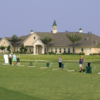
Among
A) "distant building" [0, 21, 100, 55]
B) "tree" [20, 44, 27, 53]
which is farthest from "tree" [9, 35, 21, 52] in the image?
"tree" [20, 44, 27, 53]

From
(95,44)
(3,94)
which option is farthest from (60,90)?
A: (95,44)

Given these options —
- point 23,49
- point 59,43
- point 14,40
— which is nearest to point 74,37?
point 59,43

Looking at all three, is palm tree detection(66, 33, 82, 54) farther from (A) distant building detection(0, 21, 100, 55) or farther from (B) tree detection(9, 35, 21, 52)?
(B) tree detection(9, 35, 21, 52)

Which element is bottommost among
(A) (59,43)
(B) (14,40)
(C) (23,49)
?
Answer: (C) (23,49)

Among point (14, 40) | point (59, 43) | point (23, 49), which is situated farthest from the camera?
point (14, 40)

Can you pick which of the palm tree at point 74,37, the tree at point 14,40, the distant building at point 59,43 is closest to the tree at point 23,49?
the distant building at point 59,43

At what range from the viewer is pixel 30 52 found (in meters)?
100

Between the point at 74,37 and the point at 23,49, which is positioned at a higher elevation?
the point at 74,37

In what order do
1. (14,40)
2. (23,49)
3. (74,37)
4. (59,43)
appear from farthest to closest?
(14,40), (23,49), (59,43), (74,37)

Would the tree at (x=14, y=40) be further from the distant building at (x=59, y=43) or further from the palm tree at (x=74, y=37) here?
the palm tree at (x=74, y=37)

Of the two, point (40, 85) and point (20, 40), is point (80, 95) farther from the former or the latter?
point (20, 40)

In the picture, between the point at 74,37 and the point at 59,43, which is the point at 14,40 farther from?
the point at 74,37

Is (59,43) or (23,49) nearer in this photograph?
(59,43)

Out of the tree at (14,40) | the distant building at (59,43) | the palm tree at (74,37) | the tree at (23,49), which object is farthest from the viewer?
the tree at (14,40)
